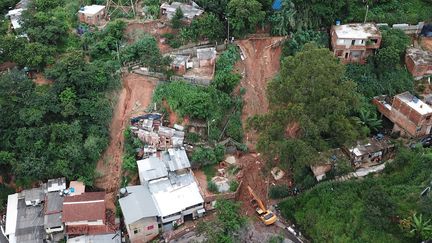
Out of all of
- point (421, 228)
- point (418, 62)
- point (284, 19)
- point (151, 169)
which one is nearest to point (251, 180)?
point (151, 169)

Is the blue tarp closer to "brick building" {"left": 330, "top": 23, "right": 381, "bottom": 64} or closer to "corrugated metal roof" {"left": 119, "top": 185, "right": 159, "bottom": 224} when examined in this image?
"brick building" {"left": 330, "top": 23, "right": 381, "bottom": 64}

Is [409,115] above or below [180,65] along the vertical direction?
below

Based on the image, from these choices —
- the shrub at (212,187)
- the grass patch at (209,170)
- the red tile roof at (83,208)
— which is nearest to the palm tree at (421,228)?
the shrub at (212,187)

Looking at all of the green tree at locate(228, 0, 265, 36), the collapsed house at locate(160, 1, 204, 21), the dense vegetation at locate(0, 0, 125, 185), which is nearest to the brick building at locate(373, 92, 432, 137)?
the green tree at locate(228, 0, 265, 36)

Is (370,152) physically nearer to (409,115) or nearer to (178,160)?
(409,115)

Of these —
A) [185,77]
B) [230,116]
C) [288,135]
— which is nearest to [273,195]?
[288,135]

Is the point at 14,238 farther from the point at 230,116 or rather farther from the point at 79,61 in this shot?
the point at 230,116
